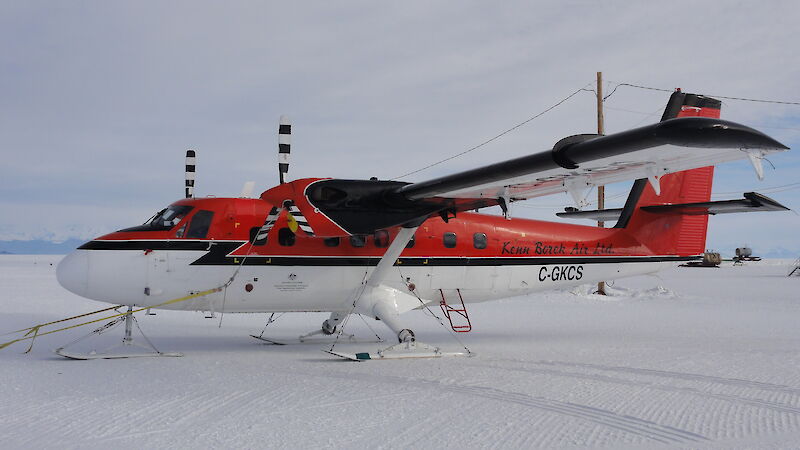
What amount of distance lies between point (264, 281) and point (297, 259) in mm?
629

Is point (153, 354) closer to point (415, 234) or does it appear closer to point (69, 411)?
point (69, 411)

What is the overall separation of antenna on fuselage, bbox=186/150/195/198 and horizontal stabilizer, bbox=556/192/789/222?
7.96 meters

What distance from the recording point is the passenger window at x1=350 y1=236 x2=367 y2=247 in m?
10.0

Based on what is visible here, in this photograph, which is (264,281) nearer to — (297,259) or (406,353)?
(297,259)

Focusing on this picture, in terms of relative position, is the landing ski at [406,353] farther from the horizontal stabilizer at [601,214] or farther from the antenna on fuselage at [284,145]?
the horizontal stabilizer at [601,214]

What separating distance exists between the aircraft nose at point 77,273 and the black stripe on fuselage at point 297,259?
7.4 inches

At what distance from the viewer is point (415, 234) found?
10484 mm

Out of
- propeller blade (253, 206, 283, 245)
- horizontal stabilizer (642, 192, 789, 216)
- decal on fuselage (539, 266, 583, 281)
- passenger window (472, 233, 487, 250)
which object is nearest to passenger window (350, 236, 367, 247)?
propeller blade (253, 206, 283, 245)

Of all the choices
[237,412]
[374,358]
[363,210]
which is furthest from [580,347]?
[237,412]

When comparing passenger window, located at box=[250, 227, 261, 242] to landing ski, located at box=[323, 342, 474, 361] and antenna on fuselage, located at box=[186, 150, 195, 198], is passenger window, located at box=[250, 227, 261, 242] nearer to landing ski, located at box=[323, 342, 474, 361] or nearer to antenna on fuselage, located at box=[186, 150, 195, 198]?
landing ski, located at box=[323, 342, 474, 361]

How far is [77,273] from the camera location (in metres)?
8.88

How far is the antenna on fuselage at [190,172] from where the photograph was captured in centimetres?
1133

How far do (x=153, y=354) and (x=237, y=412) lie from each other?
401 cm

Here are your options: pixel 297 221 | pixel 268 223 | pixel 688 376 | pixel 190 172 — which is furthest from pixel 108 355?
pixel 688 376
